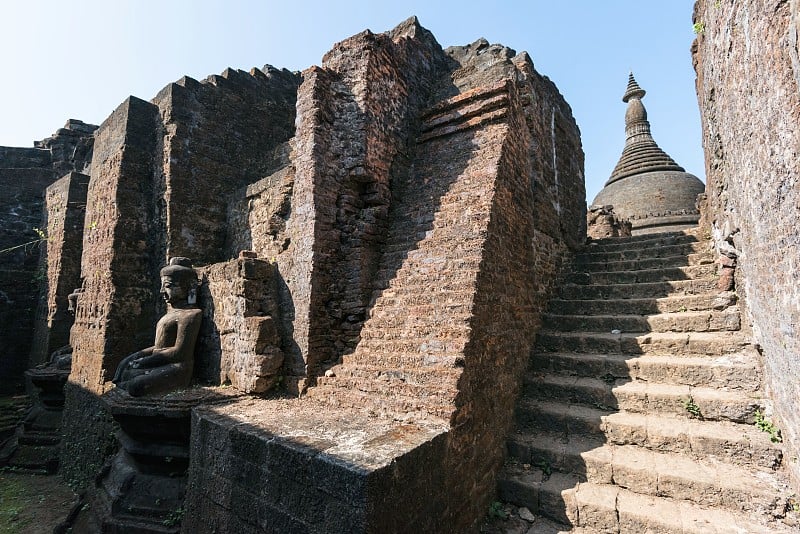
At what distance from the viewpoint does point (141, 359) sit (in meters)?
4.95

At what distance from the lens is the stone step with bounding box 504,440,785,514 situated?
2.90 metres

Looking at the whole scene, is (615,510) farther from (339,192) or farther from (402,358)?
(339,192)

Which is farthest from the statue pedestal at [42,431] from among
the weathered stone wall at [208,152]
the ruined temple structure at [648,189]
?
the ruined temple structure at [648,189]

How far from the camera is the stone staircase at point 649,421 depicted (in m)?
3.02

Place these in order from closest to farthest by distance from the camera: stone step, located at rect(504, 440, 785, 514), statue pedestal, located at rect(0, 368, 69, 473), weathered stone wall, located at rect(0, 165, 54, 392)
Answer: stone step, located at rect(504, 440, 785, 514)
statue pedestal, located at rect(0, 368, 69, 473)
weathered stone wall, located at rect(0, 165, 54, 392)

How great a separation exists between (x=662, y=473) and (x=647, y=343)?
1780 mm

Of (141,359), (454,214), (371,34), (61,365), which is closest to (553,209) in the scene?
(454,214)

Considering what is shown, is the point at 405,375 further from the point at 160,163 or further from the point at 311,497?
the point at 160,163

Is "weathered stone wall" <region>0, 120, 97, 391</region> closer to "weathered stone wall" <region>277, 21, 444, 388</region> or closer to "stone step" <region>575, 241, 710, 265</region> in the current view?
"weathered stone wall" <region>277, 21, 444, 388</region>

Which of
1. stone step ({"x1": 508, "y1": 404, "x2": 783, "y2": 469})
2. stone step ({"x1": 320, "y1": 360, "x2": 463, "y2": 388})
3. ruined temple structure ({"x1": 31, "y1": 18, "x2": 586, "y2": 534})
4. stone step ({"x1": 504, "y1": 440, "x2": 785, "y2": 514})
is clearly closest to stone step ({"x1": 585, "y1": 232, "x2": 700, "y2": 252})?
ruined temple structure ({"x1": 31, "y1": 18, "x2": 586, "y2": 534})

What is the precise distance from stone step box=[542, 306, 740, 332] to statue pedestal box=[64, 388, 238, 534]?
4472 millimetres

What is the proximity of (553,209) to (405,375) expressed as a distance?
4.32 metres

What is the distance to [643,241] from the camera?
688 cm

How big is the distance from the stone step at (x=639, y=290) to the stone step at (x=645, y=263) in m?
0.61
